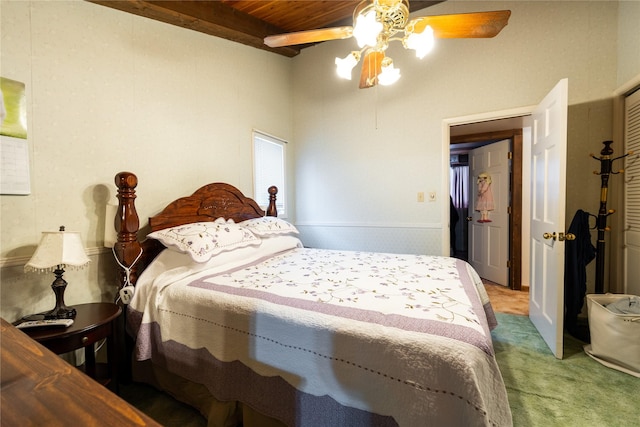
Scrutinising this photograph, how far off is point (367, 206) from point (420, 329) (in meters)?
2.33

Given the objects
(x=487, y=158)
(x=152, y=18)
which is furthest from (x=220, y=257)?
(x=487, y=158)

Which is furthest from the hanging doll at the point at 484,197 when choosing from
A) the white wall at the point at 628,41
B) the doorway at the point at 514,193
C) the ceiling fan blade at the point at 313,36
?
the ceiling fan blade at the point at 313,36

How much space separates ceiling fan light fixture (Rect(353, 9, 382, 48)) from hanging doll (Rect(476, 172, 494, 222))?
3.25 metres

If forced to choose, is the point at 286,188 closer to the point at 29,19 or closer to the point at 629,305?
the point at 29,19

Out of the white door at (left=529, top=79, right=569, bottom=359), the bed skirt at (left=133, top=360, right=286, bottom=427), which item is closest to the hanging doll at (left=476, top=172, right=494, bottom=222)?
the white door at (left=529, top=79, right=569, bottom=359)

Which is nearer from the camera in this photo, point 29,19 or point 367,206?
point 29,19

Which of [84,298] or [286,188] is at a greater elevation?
[286,188]

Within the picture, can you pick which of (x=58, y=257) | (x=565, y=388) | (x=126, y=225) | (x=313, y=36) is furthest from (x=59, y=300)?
(x=565, y=388)

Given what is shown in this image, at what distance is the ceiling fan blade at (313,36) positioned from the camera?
1.65m

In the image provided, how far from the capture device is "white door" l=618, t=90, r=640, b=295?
7.00 ft

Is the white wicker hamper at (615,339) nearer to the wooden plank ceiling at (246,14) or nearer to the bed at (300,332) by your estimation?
the bed at (300,332)

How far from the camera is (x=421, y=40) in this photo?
1478 mm

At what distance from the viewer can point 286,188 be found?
3617 mm

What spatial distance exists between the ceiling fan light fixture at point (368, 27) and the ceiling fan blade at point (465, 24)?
30 cm
